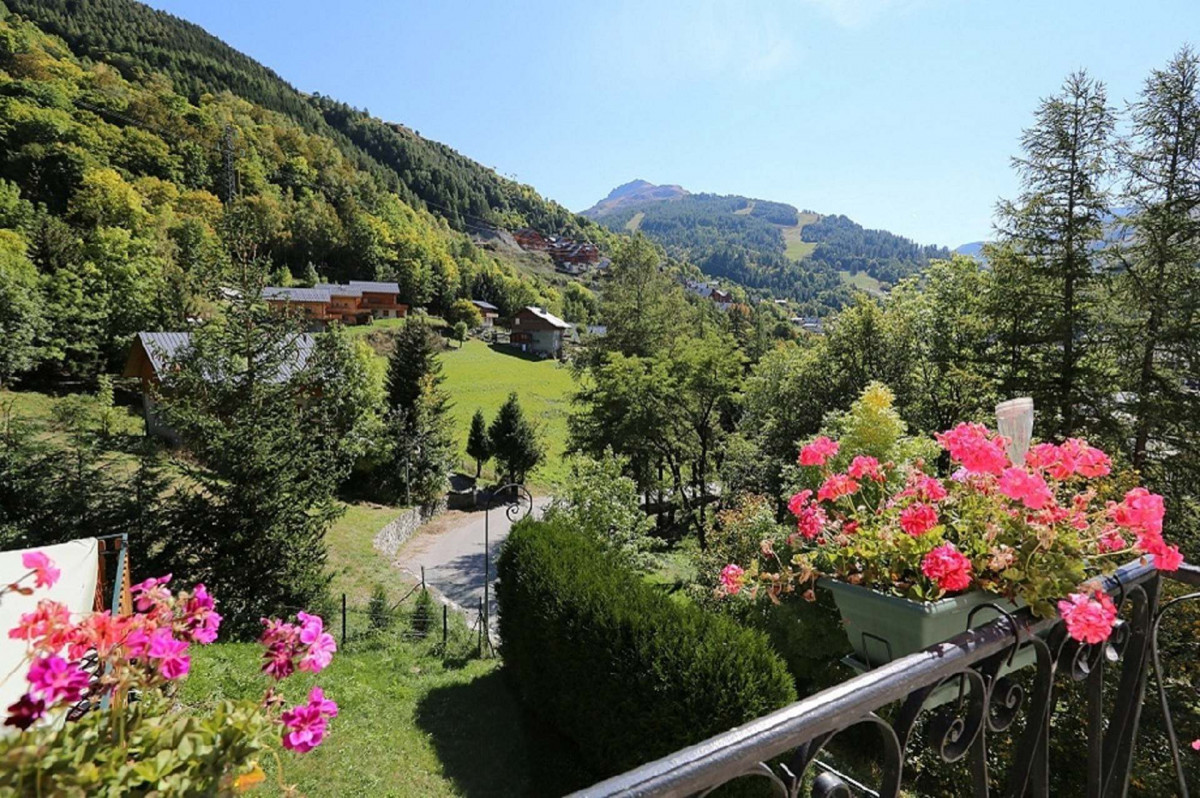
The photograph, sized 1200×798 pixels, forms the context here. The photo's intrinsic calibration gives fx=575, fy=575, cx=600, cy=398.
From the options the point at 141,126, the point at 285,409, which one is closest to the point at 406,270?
the point at 141,126

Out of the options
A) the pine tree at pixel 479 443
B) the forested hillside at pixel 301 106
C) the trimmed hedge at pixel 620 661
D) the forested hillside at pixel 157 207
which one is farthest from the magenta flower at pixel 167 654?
the forested hillside at pixel 301 106

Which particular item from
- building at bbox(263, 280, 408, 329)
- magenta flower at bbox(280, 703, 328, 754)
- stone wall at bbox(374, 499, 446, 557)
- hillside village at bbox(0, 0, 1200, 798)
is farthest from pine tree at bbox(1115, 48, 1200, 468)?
building at bbox(263, 280, 408, 329)

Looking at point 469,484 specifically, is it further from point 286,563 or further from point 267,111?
point 267,111

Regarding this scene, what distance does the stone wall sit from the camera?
60.4ft

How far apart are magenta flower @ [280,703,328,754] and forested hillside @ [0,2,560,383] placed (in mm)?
11866

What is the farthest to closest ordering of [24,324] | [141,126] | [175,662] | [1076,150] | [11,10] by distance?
[11,10] < [141,126] < [24,324] < [1076,150] < [175,662]

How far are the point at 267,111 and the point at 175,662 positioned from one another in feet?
374

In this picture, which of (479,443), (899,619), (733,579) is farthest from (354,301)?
(899,619)

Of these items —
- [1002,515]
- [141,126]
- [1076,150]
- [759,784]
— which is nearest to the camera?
[1002,515]

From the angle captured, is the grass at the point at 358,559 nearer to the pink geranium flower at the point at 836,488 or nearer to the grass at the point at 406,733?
the grass at the point at 406,733

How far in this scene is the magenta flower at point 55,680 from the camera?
938 mm

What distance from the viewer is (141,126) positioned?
201 feet

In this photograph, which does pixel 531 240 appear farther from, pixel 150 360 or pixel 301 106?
pixel 150 360

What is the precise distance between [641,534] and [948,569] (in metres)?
11.6
